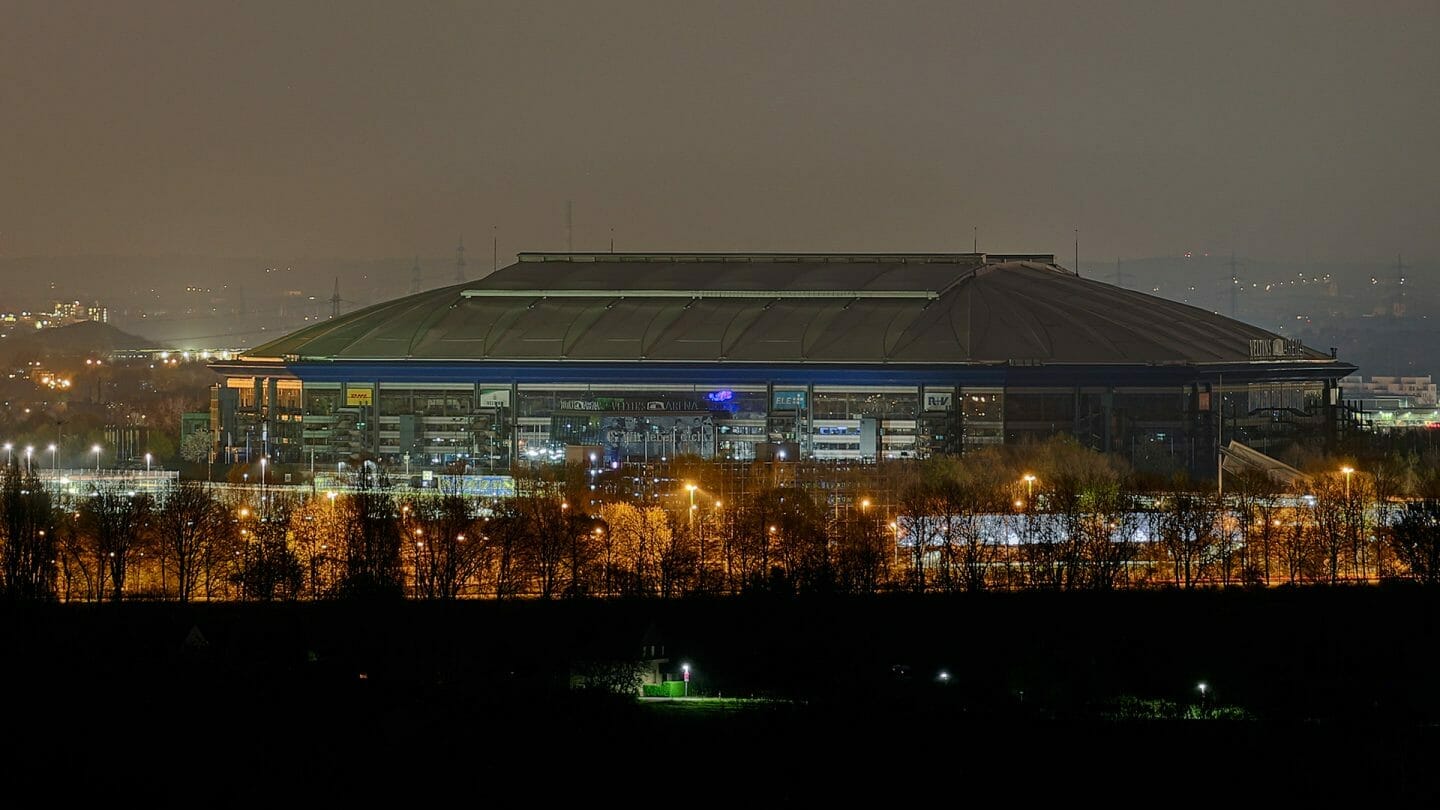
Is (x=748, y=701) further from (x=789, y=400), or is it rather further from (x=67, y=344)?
(x=67, y=344)

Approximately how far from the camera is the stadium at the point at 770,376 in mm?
80000

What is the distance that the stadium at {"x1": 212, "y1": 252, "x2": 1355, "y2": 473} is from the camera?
3150 inches

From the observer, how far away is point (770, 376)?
81500 millimetres

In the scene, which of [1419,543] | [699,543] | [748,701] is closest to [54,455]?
[699,543]

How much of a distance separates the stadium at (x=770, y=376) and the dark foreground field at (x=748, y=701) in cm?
2980

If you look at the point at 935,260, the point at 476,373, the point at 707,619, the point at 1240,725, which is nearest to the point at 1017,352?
the point at 935,260

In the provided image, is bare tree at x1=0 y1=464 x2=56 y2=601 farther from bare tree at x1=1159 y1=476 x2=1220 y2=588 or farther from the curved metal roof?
the curved metal roof

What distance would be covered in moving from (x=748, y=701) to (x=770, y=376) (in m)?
41.0

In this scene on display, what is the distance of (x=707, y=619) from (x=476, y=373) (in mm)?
38101

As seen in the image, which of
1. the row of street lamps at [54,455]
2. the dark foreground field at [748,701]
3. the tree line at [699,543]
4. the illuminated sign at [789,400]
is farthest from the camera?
the illuminated sign at [789,400]

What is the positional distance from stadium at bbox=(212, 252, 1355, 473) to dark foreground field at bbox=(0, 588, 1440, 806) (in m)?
29.8

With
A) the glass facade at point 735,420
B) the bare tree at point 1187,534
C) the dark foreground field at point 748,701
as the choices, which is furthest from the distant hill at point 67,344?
the dark foreground field at point 748,701

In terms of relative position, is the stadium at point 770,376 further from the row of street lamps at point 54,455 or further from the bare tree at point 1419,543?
the bare tree at point 1419,543

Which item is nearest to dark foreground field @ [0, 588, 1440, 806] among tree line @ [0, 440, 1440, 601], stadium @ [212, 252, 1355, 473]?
tree line @ [0, 440, 1440, 601]
